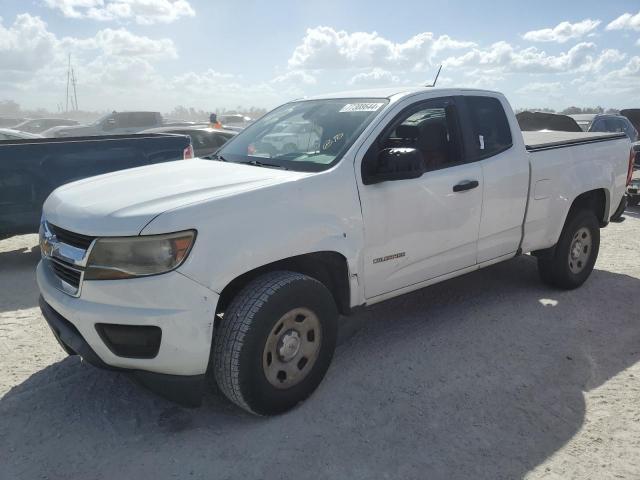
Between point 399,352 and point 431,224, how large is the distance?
962 millimetres

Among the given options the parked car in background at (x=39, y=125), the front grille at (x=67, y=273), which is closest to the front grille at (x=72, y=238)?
the front grille at (x=67, y=273)

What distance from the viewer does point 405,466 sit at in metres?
2.68

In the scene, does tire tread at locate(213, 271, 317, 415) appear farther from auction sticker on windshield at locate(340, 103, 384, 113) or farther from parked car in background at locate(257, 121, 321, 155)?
auction sticker on windshield at locate(340, 103, 384, 113)

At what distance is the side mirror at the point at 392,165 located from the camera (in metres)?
3.25

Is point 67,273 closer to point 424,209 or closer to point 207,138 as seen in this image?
point 424,209

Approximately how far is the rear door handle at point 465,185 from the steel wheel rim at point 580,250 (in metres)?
1.69

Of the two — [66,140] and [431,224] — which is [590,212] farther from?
[66,140]

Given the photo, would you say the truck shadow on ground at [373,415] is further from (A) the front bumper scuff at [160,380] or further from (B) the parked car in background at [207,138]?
(B) the parked car in background at [207,138]

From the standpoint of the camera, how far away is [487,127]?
4301mm

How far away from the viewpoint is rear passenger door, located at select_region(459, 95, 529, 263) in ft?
13.6

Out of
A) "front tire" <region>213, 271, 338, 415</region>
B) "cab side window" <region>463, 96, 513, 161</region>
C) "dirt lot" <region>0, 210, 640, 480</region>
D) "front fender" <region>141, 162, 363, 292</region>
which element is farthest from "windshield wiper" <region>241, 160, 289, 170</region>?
"cab side window" <region>463, 96, 513, 161</region>

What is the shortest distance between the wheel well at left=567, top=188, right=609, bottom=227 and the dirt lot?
1.08 metres

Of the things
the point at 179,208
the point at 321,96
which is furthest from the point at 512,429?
the point at 321,96

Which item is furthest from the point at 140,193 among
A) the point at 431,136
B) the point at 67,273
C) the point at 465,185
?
the point at 465,185
